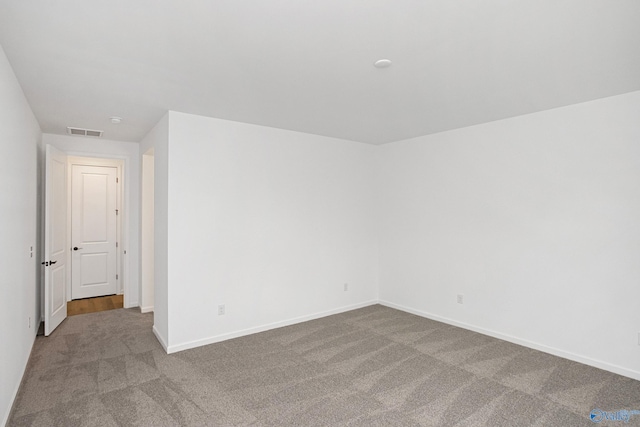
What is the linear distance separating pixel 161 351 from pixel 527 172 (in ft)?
14.3

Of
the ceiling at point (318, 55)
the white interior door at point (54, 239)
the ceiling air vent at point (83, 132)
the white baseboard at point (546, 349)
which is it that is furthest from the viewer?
the ceiling air vent at point (83, 132)

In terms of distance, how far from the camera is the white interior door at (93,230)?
597cm

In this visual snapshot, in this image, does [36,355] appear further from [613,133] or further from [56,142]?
[613,133]

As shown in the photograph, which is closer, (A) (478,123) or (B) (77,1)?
(B) (77,1)

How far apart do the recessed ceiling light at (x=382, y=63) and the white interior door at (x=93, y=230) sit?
557 cm

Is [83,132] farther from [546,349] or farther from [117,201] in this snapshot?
[546,349]

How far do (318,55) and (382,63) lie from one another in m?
0.46

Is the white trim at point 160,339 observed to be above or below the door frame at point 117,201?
below

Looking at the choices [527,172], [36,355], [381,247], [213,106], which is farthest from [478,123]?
[36,355]

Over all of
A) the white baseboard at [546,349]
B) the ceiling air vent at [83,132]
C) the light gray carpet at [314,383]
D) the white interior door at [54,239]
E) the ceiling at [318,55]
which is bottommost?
the light gray carpet at [314,383]

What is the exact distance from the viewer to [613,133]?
318cm

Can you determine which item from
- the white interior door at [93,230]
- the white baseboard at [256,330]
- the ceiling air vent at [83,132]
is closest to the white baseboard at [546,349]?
the white baseboard at [256,330]

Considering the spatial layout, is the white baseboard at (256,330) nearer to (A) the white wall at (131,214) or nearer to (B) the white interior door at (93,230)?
(A) the white wall at (131,214)

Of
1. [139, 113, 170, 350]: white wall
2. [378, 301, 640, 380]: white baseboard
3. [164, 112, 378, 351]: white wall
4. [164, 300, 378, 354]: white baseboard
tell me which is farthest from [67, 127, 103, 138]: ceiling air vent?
[378, 301, 640, 380]: white baseboard
